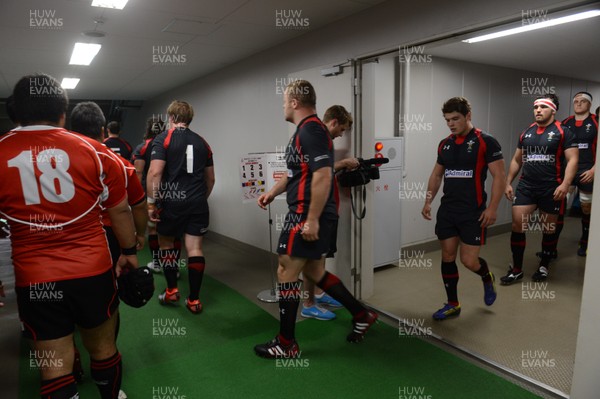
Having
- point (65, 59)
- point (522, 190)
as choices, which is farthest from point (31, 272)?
point (65, 59)

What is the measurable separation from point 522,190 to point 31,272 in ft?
12.9

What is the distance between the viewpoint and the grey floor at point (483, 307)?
8.41ft

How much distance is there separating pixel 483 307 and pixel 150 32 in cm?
391

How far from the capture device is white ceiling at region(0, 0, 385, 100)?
3.11 metres

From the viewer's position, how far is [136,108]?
9.62 meters

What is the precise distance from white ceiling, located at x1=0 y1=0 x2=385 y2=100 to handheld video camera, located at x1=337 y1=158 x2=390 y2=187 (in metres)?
1.19

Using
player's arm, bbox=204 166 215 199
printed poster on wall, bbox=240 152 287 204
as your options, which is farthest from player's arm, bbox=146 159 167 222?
printed poster on wall, bbox=240 152 287 204

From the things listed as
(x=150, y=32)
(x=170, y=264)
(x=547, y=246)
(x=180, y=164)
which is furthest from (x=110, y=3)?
(x=547, y=246)

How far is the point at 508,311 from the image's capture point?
10.7 feet

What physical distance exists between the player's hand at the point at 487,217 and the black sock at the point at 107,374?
2.43 metres

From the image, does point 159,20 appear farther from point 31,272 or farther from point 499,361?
point 499,361

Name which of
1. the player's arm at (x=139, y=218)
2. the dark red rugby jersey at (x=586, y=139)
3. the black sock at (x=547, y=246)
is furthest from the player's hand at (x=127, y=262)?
the dark red rugby jersey at (x=586, y=139)

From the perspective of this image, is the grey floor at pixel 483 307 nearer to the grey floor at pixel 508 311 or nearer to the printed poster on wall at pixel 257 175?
the grey floor at pixel 508 311

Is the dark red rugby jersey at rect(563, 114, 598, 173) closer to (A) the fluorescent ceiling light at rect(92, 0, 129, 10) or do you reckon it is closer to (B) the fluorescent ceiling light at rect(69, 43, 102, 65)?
(A) the fluorescent ceiling light at rect(92, 0, 129, 10)
